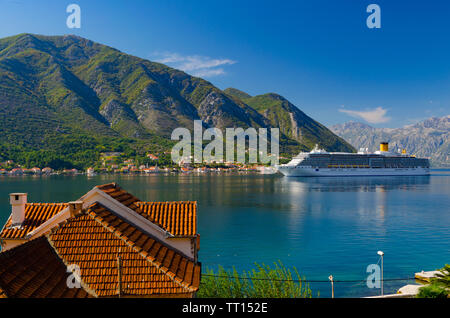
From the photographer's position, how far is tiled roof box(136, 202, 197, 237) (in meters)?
8.88

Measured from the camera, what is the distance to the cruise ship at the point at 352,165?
131250 millimetres

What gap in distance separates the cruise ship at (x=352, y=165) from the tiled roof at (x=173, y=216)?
405 feet

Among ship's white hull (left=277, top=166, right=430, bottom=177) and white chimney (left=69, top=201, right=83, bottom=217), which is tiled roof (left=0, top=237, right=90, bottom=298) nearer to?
white chimney (left=69, top=201, right=83, bottom=217)

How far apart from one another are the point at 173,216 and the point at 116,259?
273 centimetres

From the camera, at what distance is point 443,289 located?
363 inches

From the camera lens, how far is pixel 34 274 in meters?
6.14

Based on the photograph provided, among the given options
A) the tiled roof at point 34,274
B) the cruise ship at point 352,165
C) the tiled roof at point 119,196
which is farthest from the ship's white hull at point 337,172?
the tiled roof at point 34,274

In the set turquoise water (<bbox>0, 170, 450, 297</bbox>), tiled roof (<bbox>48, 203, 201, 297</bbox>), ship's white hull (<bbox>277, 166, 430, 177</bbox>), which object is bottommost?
turquoise water (<bbox>0, 170, 450, 297</bbox>)

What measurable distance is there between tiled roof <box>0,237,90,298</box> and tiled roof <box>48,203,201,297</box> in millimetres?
236

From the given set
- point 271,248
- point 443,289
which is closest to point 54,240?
point 443,289

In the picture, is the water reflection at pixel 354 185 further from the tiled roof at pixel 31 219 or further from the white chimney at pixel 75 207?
the white chimney at pixel 75 207

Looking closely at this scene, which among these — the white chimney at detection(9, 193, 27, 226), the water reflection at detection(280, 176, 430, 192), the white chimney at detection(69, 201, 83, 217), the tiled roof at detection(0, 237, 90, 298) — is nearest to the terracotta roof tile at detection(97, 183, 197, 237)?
the white chimney at detection(69, 201, 83, 217)
